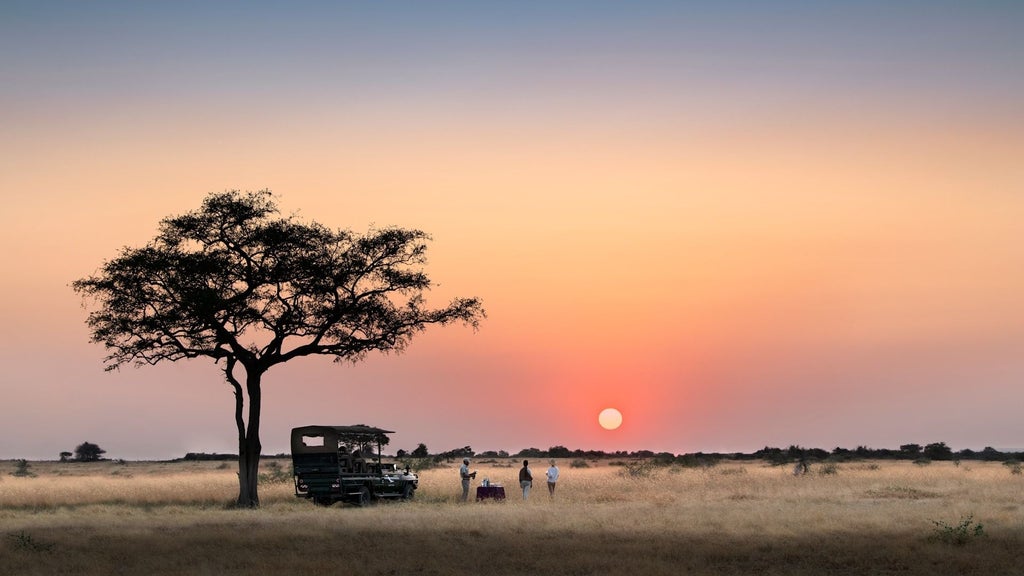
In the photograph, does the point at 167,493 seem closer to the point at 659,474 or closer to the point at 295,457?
the point at 295,457

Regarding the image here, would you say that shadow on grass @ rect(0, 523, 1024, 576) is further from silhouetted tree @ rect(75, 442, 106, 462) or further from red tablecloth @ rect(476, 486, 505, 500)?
silhouetted tree @ rect(75, 442, 106, 462)

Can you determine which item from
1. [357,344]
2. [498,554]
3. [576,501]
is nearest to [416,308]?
[357,344]

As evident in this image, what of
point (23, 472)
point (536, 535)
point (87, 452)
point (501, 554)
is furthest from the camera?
point (87, 452)

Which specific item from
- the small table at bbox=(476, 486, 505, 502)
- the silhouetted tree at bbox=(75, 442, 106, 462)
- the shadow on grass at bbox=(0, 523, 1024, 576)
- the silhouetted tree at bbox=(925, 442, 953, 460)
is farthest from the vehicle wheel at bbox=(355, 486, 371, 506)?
the silhouetted tree at bbox=(75, 442, 106, 462)

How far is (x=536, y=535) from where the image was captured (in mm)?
29609

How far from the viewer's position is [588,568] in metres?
23.6

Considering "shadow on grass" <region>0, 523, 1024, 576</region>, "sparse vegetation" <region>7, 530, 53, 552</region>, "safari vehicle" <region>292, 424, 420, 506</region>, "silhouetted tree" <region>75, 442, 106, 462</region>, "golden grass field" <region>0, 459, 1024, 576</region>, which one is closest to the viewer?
"shadow on grass" <region>0, 523, 1024, 576</region>

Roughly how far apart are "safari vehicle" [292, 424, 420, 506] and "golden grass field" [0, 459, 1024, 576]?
2.50 ft

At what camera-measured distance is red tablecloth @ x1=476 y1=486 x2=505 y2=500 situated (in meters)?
44.7

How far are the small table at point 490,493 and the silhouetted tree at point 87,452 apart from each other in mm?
135575

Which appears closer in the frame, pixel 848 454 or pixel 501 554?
pixel 501 554

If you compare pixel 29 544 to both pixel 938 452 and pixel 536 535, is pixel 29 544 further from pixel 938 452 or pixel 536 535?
pixel 938 452

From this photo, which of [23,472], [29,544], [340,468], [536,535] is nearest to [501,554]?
[536,535]

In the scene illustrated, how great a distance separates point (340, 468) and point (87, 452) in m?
137
